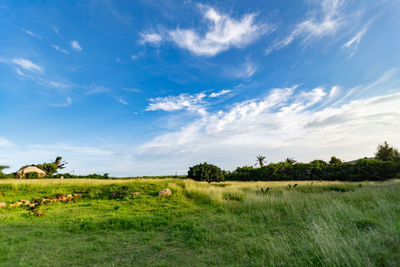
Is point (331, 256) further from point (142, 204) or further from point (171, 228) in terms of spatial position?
Answer: point (142, 204)

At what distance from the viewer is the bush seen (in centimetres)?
2898

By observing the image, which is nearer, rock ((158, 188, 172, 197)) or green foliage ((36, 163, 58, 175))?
rock ((158, 188, 172, 197))

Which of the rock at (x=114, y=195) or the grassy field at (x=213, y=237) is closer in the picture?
the grassy field at (x=213, y=237)

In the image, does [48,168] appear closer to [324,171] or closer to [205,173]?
[205,173]

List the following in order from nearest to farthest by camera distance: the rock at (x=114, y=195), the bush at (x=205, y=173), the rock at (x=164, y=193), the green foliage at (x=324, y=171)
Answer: the rock at (x=164, y=193)
the rock at (x=114, y=195)
the green foliage at (x=324, y=171)
the bush at (x=205, y=173)

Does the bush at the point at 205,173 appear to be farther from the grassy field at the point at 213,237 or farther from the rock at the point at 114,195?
the grassy field at the point at 213,237

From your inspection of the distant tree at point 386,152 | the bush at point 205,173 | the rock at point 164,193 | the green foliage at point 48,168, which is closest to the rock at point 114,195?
the rock at point 164,193

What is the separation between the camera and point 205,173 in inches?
1142

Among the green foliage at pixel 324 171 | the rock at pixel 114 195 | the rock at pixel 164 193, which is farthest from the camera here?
the green foliage at pixel 324 171

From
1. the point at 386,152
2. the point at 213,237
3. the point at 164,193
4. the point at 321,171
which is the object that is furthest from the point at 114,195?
the point at 386,152

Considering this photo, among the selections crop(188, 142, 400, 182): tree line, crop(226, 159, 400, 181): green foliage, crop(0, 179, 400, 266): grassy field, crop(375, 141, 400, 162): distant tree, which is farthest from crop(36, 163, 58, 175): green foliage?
crop(375, 141, 400, 162): distant tree

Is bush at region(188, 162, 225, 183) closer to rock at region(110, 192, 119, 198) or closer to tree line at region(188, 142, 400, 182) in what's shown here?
tree line at region(188, 142, 400, 182)

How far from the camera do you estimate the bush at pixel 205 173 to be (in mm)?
28984

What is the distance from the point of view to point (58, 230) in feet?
23.7
